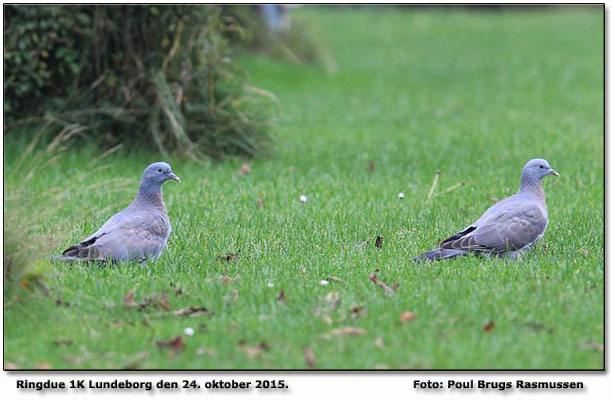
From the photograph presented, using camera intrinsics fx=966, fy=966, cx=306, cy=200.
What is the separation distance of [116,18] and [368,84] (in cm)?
758

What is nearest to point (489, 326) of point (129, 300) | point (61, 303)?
point (129, 300)

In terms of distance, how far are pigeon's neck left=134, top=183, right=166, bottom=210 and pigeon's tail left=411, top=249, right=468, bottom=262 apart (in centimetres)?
203

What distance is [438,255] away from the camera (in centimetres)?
711

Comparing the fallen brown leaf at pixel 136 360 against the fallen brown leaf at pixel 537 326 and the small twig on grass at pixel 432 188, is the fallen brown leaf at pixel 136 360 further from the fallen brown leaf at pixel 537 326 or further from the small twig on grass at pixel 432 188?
the small twig on grass at pixel 432 188

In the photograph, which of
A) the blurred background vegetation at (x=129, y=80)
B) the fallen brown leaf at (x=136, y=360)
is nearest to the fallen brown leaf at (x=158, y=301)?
the fallen brown leaf at (x=136, y=360)

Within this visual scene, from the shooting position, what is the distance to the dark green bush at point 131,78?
11.1m

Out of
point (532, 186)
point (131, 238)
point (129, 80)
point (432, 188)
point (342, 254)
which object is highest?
point (129, 80)

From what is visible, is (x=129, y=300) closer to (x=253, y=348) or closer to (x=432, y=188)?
(x=253, y=348)

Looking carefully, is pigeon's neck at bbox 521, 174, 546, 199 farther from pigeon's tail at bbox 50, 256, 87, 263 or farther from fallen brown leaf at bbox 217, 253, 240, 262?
pigeon's tail at bbox 50, 256, 87, 263

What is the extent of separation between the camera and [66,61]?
36.6ft

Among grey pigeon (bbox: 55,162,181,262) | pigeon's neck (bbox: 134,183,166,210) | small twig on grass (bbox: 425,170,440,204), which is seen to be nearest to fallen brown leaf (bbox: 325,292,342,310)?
grey pigeon (bbox: 55,162,181,262)

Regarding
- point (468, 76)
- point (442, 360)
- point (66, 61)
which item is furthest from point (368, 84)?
point (442, 360)

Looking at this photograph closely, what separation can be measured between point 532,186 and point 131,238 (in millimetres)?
3206

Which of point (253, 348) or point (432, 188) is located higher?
point (432, 188)
